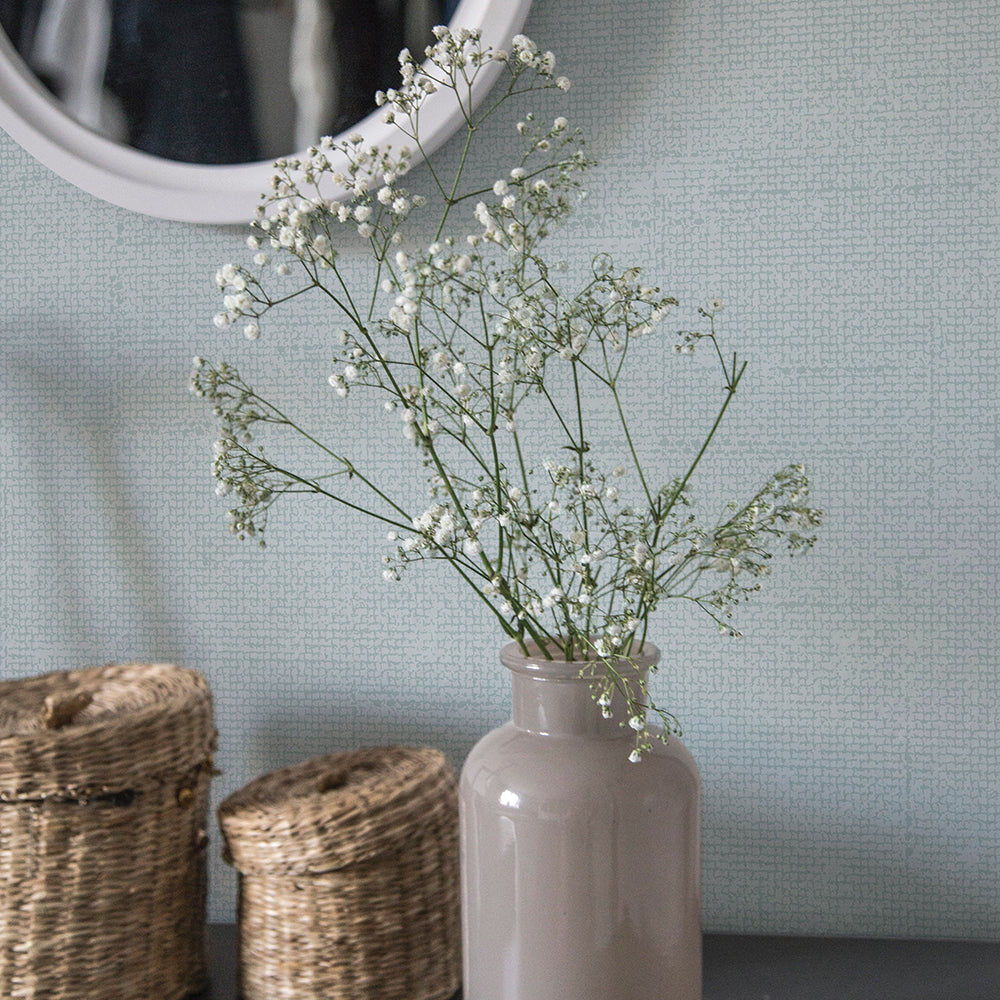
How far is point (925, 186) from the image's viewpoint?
80 cm

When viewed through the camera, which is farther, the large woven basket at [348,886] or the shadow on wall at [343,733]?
the shadow on wall at [343,733]

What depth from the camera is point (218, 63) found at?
0.86 metres

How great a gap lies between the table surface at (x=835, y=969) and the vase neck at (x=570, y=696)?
0.92ft

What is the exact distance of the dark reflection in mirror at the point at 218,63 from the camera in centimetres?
83

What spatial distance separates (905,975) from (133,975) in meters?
0.56

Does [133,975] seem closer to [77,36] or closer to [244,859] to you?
[244,859]

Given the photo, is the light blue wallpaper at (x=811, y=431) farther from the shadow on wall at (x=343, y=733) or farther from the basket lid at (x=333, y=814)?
the basket lid at (x=333, y=814)

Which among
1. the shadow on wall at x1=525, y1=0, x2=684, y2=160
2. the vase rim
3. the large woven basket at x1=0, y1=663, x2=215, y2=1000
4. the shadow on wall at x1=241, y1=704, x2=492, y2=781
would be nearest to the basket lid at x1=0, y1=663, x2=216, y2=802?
the large woven basket at x1=0, y1=663, x2=215, y2=1000

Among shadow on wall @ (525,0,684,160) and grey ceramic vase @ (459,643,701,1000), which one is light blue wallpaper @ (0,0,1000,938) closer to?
shadow on wall @ (525,0,684,160)

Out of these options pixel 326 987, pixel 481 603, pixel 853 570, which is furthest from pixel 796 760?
pixel 326 987

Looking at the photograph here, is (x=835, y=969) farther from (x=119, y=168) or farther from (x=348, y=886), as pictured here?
(x=119, y=168)

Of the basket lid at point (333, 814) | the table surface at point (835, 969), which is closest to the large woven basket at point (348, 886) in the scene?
the basket lid at point (333, 814)

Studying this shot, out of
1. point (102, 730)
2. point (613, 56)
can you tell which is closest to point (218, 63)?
point (613, 56)

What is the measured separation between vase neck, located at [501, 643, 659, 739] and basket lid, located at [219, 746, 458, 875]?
141 millimetres
